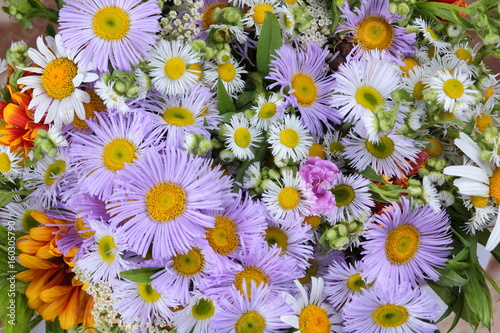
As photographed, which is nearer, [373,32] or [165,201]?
[165,201]

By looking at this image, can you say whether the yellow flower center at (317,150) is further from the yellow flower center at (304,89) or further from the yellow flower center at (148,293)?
the yellow flower center at (148,293)

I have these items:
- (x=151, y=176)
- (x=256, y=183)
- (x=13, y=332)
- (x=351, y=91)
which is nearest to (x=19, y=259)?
(x=13, y=332)

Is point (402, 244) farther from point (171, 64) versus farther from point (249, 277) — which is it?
point (171, 64)

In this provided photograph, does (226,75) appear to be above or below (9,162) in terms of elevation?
above

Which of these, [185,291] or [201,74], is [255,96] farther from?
[185,291]

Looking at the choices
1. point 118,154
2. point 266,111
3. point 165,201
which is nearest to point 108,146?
point 118,154

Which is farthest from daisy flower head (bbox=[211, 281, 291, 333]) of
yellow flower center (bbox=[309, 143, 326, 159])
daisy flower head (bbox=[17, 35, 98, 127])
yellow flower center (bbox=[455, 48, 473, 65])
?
yellow flower center (bbox=[455, 48, 473, 65])

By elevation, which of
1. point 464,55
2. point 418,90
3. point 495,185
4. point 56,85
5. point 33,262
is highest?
point 464,55
